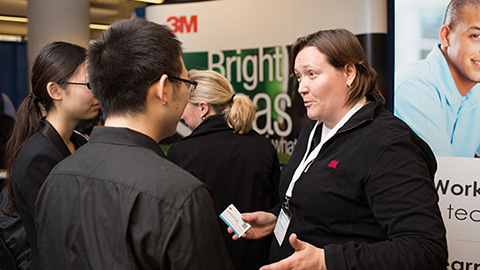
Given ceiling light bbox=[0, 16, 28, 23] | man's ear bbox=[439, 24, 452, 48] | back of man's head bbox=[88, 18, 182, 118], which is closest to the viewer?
back of man's head bbox=[88, 18, 182, 118]

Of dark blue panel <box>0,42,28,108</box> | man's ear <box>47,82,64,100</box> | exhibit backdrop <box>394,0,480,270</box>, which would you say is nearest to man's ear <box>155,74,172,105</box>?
man's ear <box>47,82,64,100</box>

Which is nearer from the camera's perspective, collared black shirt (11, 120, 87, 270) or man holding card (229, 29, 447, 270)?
man holding card (229, 29, 447, 270)

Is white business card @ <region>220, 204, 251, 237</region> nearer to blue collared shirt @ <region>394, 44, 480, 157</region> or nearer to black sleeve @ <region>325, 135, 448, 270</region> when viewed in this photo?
black sleeve @ <region>325, 135, 448, 270</region>

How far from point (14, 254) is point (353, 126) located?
1.77 metres

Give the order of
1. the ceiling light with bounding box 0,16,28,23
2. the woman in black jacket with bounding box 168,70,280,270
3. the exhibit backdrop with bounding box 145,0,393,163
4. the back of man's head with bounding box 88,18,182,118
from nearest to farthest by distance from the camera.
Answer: the back of man's head with bounding box 88,18,182,118 → the woman in black jacket with bounding box 168,70,280,270 → the exhibit backdrop with bounding box 145,0,393,163 → the ceiling light with bounding box 0,16,28,23

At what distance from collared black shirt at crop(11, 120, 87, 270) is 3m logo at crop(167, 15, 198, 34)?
2471 millimetres

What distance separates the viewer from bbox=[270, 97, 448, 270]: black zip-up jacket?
131cm

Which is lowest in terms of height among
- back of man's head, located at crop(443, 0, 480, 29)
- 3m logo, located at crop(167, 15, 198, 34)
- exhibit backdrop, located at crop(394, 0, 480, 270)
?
exhibit backdrop, located at crop(394, 0, 480, 270)

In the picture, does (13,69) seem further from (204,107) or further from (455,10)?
(455,10)

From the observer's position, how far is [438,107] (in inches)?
115

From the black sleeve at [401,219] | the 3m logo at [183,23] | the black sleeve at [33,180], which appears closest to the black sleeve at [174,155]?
the black sleeve at [33,180]

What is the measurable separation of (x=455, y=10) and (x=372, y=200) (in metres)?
1.92

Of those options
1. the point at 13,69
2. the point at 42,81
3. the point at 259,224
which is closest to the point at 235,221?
the point at 259,224

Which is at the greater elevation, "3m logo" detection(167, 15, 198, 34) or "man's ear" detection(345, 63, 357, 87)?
"3m logo" detection(167, 15, 198, 34)
